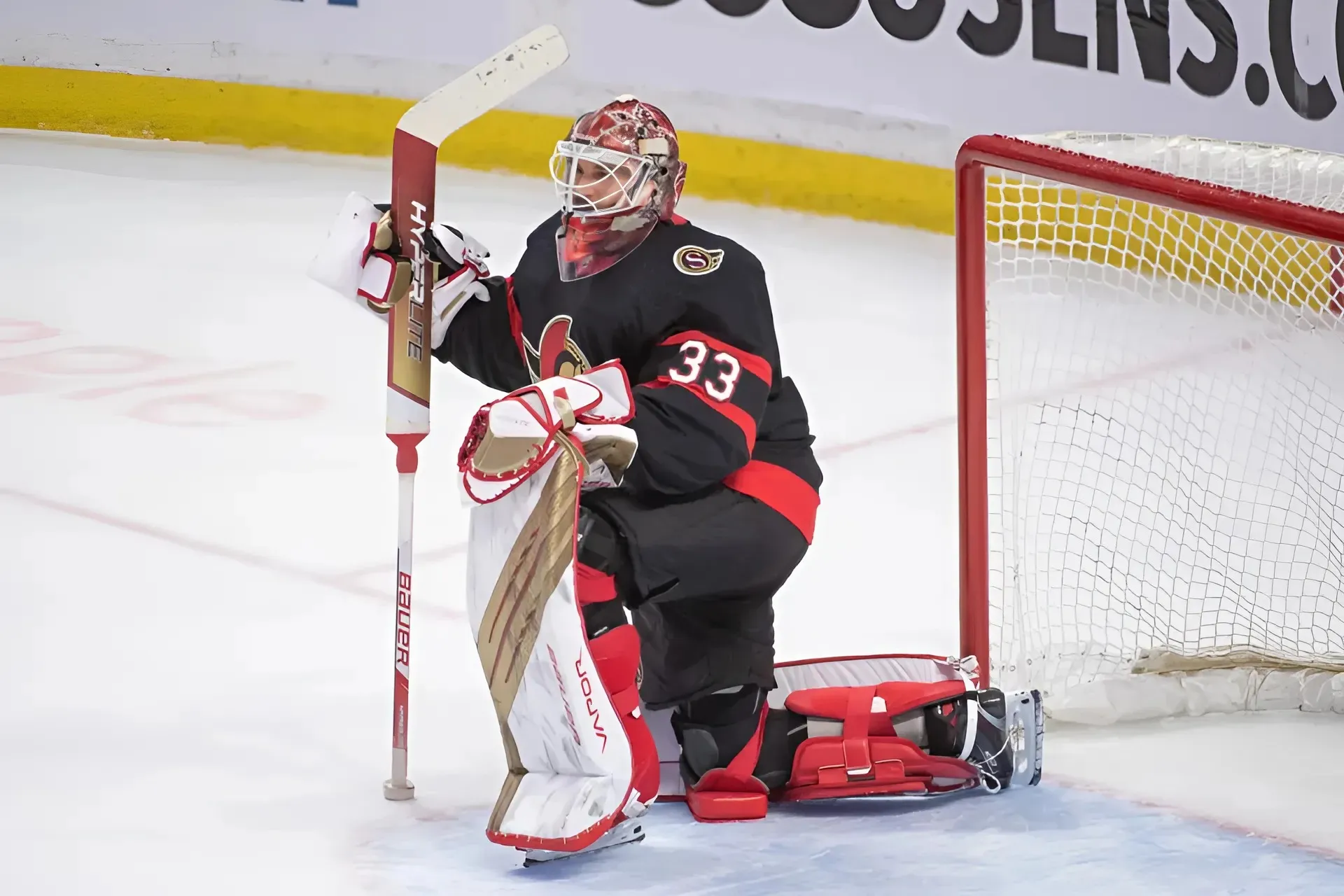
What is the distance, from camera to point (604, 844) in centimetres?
149

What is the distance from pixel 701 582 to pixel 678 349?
249 mm

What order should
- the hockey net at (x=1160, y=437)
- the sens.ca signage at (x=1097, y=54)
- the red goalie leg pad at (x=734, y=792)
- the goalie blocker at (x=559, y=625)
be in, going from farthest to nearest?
the sens.ca signage at (x=1097, y=54)
the hockey net at (x=1160, y=437)
the red goalie leg pad at (x=734, y=792)
the goalie blocker at (x=559, y=625)

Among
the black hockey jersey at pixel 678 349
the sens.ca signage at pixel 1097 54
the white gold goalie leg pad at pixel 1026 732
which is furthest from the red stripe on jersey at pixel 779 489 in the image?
the sens.ca signage at pixel 1097 54

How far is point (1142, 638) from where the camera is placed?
7.39 ft

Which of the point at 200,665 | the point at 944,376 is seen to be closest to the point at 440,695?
the point at 200,665

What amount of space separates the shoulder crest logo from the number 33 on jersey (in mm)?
67

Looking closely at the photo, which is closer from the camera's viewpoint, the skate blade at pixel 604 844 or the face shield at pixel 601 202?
the skate blade at pixel 604 844

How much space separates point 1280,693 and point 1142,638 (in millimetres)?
213

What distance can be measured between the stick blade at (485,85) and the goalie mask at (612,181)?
8 centimetres

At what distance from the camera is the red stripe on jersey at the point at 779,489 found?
5.30 feet

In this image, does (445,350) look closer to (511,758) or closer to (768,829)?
(511,758)

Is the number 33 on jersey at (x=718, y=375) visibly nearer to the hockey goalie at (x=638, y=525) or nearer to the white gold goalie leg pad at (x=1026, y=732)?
the hockey goalie at (x=638, y=525)

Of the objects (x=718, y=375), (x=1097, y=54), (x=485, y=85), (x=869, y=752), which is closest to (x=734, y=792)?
(x=869, y=752)

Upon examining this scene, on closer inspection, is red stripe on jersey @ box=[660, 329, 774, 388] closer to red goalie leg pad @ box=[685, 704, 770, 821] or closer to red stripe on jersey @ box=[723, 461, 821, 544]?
red stripe on jersey @ box=[723, 461, 821, 544]
